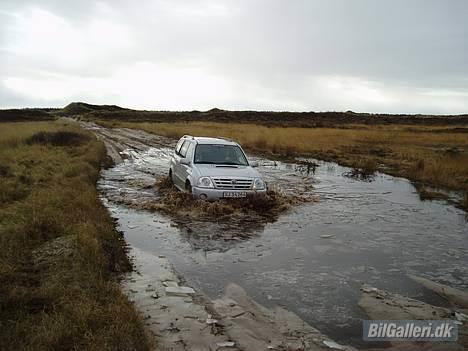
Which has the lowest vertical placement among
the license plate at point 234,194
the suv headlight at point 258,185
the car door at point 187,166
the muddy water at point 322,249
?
the muddy water at point 322,249

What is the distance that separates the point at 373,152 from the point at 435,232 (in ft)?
64.5

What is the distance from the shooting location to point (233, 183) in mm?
10750

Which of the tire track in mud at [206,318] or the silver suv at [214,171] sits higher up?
the silver suv at [214,171]

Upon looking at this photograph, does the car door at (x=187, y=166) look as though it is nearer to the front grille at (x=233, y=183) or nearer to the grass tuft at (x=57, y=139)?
the front grille at (x=233, y=183)

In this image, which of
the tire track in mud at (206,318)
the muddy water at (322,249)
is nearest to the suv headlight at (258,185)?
the muddy water at (322,249)

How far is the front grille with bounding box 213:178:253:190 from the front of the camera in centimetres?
1066

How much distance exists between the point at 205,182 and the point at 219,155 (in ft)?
5.26

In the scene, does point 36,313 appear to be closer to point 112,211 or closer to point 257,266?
point 257,266

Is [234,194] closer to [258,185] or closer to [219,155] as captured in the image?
[258,185]

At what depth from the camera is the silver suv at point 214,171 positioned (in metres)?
10.7

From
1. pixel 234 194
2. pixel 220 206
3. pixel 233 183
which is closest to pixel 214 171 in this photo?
pixel 233 183

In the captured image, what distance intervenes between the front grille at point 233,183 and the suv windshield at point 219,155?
3.77 ft

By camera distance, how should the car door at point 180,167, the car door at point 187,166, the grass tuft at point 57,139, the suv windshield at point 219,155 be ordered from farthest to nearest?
the grass tuft at point 57,139, the car door at point 180,167, the suv windshield at point 219,155, the car door at point 187,166

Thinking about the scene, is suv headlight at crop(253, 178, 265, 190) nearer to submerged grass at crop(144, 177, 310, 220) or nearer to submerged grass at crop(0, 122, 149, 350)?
submerged grass at crop(144, 177, 310, 220)
